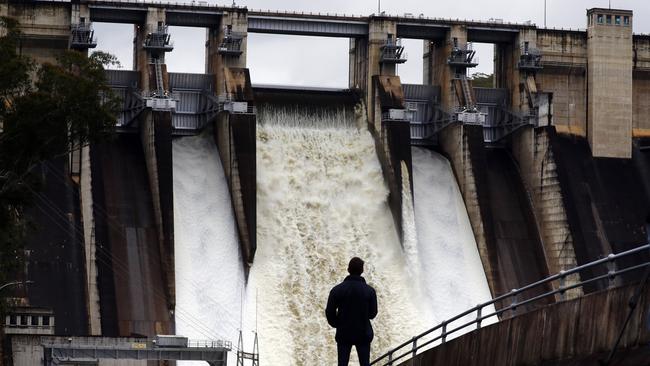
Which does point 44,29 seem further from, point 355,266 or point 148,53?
point 355,266

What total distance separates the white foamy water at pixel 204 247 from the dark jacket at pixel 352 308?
1518 inches

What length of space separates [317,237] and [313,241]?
15.1 inches

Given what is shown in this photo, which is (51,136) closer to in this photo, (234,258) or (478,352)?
(234,258)

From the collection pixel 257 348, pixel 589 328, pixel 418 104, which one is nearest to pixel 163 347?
pixel 257 348

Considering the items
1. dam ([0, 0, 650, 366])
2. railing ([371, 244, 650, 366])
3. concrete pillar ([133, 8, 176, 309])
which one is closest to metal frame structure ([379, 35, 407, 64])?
dam ([0, 0, 650, 366])

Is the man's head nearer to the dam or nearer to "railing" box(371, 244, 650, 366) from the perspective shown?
"railing" box(371, 244, 650, 366)

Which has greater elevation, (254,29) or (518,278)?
(254,29)

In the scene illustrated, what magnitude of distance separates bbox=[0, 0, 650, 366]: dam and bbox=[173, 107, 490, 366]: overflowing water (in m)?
0.09

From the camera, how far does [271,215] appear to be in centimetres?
6856

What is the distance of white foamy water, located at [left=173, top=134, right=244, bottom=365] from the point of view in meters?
63.4

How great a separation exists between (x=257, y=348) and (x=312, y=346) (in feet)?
9.39

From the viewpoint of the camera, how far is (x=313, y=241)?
68000mm

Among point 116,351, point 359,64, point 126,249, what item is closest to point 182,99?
point 359,64

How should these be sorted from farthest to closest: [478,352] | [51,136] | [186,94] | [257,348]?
[186,94], [257,348], [51,136], [478,352]
